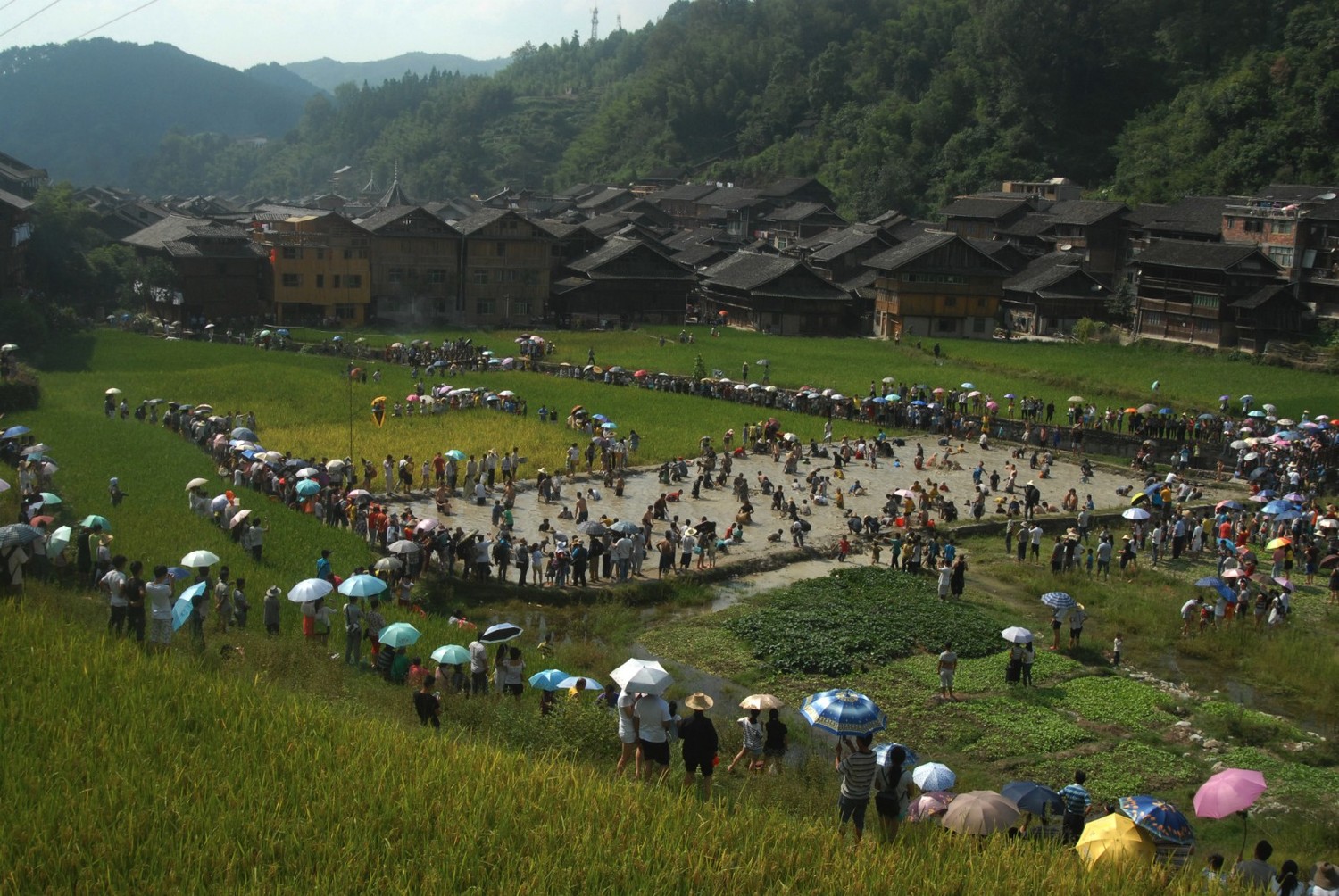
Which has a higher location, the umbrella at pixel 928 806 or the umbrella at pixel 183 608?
the umbrella at pixel 183 608

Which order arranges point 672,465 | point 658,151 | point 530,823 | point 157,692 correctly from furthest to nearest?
point 658,151
point 672,465
point 157,692
point 530,823

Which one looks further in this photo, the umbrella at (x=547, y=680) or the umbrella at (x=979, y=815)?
the umbrella at (x=547, y=680)

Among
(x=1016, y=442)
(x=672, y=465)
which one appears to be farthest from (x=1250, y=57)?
(x=672, y=465)

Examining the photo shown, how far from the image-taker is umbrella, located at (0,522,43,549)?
15.7 metres

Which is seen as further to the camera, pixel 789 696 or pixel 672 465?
pixel 672 465

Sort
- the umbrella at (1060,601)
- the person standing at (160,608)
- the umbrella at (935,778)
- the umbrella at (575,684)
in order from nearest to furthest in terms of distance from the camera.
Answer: the umbrella at (935,778) → the person standing at (160,608) → the umbrella at (575,684) → the umbrella at (1060,601)

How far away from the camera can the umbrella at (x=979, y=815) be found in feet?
35.0

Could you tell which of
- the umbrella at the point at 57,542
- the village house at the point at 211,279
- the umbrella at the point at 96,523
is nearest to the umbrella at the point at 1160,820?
the umbrella at the point at 57,542

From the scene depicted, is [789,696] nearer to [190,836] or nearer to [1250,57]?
[190,836]

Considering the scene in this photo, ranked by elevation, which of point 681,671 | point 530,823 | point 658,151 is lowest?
point 681,671

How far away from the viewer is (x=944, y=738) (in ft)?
56.0

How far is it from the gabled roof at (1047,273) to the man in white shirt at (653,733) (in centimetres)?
5425

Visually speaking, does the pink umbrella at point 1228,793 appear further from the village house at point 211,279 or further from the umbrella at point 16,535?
the village house at point 211,279

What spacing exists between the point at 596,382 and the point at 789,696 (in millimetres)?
29078
